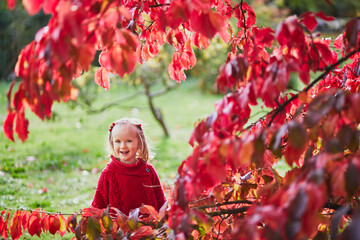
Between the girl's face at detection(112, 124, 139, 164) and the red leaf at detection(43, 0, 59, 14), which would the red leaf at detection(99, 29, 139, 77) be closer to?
the red leaf at detection(43, 0, 59, 14)

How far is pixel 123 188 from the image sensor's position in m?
2.98

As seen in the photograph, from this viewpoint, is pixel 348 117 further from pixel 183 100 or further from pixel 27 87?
pixel 183 100

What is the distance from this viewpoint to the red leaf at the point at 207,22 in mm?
1615

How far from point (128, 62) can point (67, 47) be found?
0.76ft

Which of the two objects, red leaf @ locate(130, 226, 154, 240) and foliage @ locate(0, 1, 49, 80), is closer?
red leaf @ locate(130, 226, 154, 240)

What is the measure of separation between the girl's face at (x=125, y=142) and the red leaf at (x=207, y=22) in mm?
1491

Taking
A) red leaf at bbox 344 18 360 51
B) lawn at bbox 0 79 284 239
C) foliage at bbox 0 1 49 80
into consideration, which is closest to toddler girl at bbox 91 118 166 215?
lawn at bbox 0 79 284 239

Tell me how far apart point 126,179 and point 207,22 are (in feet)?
5.36

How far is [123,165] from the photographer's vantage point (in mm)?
2992

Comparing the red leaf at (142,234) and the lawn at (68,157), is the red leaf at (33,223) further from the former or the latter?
the red leaf at (142,234)

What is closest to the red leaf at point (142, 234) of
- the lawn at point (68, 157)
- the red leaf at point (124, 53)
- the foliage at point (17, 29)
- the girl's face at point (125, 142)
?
the lawn at point (68, 157)

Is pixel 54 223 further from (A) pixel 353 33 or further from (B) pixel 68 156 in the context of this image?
(B) pixel 68 156

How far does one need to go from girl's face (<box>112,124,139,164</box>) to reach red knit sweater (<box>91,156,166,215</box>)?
6cm

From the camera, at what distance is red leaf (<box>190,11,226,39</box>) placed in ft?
5.30
